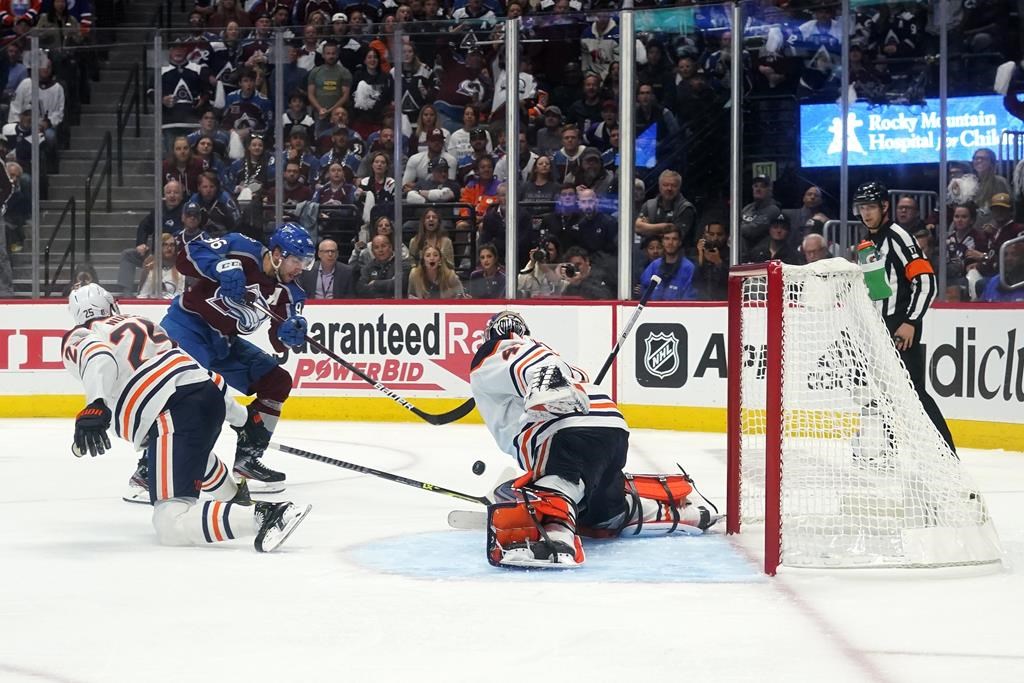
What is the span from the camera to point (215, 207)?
340 inches

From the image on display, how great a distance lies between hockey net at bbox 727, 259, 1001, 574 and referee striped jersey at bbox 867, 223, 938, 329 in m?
0.94

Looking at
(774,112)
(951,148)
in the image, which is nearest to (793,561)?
(951,148)

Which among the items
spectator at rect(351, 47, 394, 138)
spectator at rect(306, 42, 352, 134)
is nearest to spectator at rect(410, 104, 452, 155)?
spectator at rect(351, 47, 394, 138)

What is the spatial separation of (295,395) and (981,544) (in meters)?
5.70

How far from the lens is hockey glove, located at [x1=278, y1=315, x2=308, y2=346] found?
5.36m

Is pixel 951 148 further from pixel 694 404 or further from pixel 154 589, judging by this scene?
pixel 154 589

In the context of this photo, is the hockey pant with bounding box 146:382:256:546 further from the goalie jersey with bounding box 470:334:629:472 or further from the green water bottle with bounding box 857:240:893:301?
the green water bottle with bounding box 857:240:893:301

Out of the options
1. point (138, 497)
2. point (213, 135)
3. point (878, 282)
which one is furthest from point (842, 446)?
point (213, 135)

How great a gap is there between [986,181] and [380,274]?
3682 mm

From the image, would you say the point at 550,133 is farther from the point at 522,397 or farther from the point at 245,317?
the point at 522,397

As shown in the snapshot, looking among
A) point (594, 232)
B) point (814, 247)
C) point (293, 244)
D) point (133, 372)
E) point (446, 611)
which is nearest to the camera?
point (446, 611)

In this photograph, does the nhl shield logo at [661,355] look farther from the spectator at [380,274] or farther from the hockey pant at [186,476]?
the hockey pant at [186,476]

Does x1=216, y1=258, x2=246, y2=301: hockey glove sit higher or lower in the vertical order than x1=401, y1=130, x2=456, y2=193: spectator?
lower

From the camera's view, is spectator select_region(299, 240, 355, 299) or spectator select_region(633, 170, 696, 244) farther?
spectator select_region(299, 240, 355, 299)
